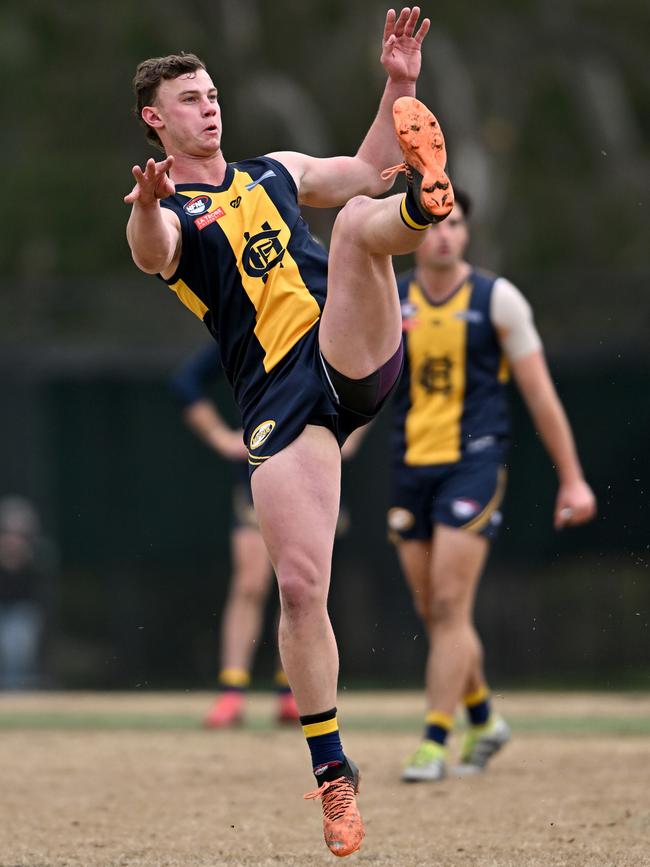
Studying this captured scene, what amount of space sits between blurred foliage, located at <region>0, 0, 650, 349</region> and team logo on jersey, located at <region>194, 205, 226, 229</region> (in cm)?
1585

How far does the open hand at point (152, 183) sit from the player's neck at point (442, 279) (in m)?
2.97

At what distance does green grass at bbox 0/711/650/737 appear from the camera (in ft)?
31.7

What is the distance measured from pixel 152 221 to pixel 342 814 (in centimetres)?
182

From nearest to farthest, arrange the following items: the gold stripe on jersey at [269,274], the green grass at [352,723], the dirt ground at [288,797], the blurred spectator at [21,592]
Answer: the gold stripe on jersey at [269,274]
the dirt ground at [288,797]
the green grass at [352,723]
the blurred spectator at [21,592]

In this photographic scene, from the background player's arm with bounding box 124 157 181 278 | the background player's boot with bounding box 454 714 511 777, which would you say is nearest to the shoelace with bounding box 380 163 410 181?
the background player's arm with bounding box 124 157 181 278

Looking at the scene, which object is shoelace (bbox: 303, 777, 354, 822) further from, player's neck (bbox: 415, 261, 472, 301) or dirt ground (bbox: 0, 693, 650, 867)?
player's neck (bbox: 415, 261, 472, 301)

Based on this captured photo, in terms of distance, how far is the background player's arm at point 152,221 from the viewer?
4.93 meters

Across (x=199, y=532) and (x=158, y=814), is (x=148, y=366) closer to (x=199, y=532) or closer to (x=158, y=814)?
(x=199, y=532)

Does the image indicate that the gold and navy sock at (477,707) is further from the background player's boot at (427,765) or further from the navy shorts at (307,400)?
the navy shorts at (307,400)

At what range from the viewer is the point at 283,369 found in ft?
17.4

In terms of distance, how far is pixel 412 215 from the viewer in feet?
15.9

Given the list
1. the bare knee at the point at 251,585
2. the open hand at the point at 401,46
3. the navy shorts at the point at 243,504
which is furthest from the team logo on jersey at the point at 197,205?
the bare knee at the point at 251,585

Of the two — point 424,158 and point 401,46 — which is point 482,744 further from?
point 424,158

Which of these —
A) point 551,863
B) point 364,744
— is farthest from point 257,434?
point 364,744
